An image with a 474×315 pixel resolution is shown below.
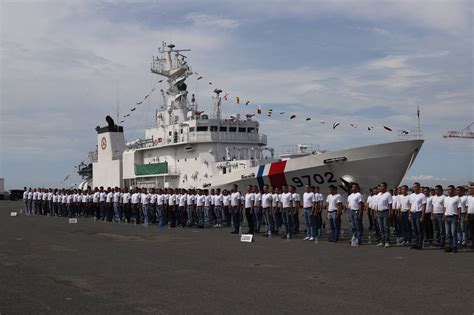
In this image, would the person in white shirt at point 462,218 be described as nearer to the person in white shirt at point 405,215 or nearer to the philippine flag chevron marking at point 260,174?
the person in white shirt at point 405,215

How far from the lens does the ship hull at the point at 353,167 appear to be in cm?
2059

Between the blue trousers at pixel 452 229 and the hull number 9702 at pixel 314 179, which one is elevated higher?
the hull number 9702 at pixel 314 179

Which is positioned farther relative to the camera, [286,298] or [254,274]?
[254,274]

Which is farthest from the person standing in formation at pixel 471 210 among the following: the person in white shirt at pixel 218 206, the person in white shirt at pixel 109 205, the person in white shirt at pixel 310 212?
the person in white shirt at pixel 109 205

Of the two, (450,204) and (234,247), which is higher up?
(450,204)

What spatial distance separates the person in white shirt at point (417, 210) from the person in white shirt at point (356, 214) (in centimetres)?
118

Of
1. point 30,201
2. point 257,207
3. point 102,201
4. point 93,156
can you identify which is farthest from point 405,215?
point 93,156

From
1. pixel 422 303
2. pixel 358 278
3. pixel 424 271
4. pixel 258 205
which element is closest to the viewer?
pixel 422 303

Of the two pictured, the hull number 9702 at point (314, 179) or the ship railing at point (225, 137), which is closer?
the hull number 9702 at point (314, 179)

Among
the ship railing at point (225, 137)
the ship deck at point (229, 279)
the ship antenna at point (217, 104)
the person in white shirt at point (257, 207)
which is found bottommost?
the ship deck at point (229, 279)

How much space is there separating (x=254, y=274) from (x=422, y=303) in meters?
2.88

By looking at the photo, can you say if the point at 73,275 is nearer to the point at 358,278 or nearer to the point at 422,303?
the point at 358,278

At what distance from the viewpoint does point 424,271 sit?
28.9 ft

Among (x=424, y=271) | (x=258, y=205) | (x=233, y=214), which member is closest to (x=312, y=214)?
(x=258, y=205)
